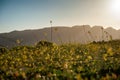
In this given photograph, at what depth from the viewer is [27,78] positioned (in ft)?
23.0

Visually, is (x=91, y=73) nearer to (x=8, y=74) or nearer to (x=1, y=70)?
(x=8, y=74)

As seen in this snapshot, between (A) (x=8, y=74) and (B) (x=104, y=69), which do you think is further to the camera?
(A) (x=8, y=74)

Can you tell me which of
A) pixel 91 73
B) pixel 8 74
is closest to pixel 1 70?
pixel 8 74

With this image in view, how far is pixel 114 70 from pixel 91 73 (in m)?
0.58

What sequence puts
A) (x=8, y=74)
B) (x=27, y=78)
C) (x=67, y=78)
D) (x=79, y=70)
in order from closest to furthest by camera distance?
1. (x=67, y=78)
2. (x=27, y=78)
3. (x=79, y=70)
4. (x=8, y=74)

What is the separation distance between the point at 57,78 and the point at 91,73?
90cm

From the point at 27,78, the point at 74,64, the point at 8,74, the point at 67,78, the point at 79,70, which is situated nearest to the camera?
the point at 67,78

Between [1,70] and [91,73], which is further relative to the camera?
[1,70]

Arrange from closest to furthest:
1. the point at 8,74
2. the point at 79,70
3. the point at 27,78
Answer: the point at 27,78
the point at 79,70
the point at 8,74

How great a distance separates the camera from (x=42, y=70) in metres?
8.24

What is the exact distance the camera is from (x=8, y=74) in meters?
8.10

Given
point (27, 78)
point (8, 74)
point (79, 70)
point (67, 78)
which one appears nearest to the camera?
point (67, 78)

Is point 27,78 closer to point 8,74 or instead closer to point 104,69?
point 8,74

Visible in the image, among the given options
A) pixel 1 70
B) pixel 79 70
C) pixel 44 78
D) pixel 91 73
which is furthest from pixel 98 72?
pixel 1 70
